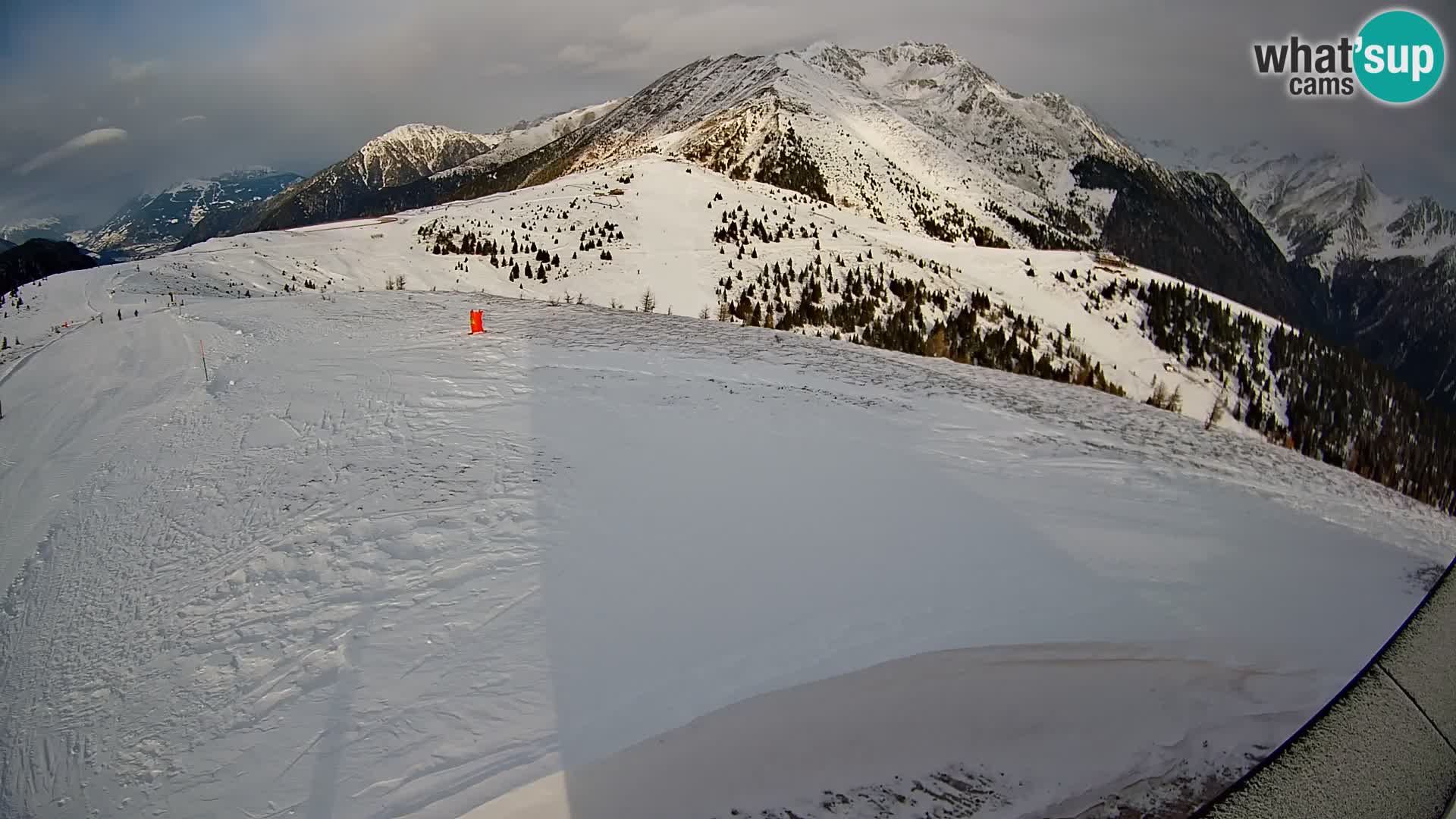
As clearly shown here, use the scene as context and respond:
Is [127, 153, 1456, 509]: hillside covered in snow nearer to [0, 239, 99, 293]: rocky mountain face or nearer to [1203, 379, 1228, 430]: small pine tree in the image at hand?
[1203, 379, 1228, 430]: small pine tree

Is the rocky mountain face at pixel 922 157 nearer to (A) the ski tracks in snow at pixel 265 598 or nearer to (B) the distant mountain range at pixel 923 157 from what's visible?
(B) the distant mountain range at pixel 923 157

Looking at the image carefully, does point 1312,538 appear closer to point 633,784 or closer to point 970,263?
point 633,784

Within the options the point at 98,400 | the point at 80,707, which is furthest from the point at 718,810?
the point at 98,400

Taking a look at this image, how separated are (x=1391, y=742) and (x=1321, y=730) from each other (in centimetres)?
13

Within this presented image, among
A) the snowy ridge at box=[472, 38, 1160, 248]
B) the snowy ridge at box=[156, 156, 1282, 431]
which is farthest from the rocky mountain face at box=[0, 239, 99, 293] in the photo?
the snowy ridge at box=[156, 156, 1282, 431]

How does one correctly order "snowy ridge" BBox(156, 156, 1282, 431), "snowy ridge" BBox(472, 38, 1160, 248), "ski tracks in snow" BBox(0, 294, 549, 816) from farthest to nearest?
"snowy ridge" BBox(472, 38, 1160, 248), "snowy ridge" BBox(156, 156, 1282, 431), "ski tracks in snow" BBox(0, 294, 549, 816)

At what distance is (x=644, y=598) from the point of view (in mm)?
4367

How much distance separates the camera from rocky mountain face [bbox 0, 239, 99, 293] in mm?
76644

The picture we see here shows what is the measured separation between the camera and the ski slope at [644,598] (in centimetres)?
327

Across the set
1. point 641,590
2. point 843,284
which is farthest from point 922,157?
point 641,590

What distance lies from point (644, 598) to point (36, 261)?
126681 millimetres

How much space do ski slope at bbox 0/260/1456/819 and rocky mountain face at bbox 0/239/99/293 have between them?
93051 mm

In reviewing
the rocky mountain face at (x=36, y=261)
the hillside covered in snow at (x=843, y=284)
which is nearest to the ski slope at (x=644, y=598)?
the hillside covered in snow at (x=843, y=284)

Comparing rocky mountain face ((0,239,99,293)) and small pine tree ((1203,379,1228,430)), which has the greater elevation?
rocky mountain face ((0,239,99,293))
